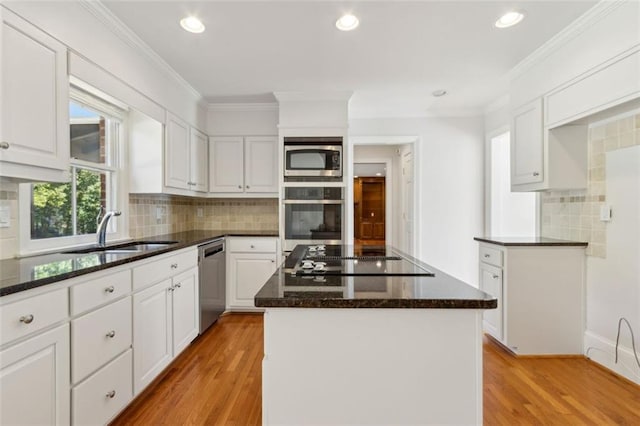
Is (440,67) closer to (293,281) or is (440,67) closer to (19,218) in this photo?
(293,281)

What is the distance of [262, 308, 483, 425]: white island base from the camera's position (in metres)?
1.06

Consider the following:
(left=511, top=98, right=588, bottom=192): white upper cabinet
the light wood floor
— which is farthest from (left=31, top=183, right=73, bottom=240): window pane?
(left=511, top=98, right=588, bottom=192): white upper cabinet

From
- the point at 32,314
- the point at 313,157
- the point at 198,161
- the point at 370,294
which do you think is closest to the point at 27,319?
the point at 32,314

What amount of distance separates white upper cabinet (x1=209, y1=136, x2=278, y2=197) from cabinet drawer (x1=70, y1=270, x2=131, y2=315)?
6.95 feet

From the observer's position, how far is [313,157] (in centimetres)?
354

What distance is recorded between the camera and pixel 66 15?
1740mm

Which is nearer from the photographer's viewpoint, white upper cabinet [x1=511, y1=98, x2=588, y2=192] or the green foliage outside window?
the green foliage outside window

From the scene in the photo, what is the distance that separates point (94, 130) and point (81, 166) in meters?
0.36

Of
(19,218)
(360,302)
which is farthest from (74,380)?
(360,302)

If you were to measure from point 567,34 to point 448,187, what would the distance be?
2.18 m

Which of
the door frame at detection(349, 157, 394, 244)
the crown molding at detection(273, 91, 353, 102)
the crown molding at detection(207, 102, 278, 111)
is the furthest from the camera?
the door frame at detection(349, 157, 394, 244)

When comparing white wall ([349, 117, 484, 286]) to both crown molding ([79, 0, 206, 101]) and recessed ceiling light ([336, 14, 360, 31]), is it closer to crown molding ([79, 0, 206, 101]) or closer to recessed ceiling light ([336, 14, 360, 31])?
recessed ceiling light ([336, 14, 360, 31])

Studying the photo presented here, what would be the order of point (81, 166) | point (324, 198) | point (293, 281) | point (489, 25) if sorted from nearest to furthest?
point (293, 281)
point (489, 25)
point (81, 166)
point (324, 198)

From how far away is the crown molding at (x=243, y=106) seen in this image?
379cm
